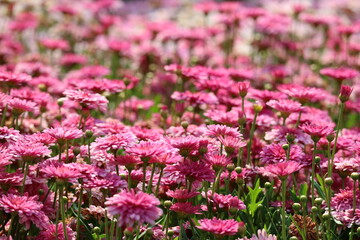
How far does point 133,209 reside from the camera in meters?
1.84

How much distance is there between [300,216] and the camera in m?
2.45

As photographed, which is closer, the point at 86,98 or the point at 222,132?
the point at 222,132

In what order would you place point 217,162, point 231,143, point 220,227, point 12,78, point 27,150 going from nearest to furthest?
point 220,227
point 27,150
point 217,162
point 231,143
point 12,78

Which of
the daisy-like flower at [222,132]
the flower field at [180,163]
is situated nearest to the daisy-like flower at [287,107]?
the flower field at [180,163]

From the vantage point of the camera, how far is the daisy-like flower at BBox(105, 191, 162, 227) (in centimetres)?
182

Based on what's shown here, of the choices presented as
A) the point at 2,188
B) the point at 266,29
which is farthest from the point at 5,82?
the point at 266,29

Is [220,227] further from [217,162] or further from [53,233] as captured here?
[53,233]

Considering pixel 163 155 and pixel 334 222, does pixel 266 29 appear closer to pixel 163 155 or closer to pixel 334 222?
pixel 334 222

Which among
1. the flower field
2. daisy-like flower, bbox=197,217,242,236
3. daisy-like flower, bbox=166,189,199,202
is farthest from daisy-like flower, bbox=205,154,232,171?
daisy-like flower, bbox=197,217,242,236

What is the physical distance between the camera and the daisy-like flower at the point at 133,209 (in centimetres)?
182

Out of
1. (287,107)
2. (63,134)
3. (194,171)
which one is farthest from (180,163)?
(287,107)

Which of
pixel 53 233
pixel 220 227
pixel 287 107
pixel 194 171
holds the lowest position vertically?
pixel 53 233

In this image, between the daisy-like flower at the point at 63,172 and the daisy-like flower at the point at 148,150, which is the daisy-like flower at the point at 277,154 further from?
the daisy-like flower at the point at 63,172

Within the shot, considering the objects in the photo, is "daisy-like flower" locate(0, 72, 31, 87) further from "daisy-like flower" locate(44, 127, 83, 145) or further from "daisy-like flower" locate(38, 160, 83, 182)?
"daisy-like flower" locate(38, 160, 83, 182)
